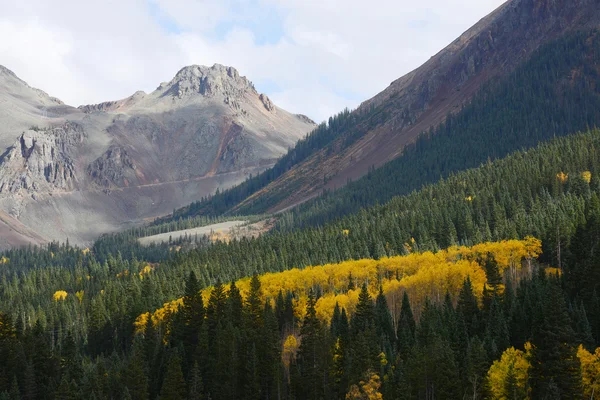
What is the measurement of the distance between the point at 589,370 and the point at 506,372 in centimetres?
871

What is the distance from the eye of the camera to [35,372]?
340ft

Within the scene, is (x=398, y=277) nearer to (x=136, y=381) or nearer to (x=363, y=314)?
(x=363, y=314)

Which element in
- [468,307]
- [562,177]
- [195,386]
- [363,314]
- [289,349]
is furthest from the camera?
[562,177]

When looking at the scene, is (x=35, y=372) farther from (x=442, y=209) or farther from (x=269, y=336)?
(x=442, y=209)

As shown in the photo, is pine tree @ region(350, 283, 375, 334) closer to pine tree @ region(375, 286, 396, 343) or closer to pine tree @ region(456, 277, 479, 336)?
pine tree @ region(375, 286, 396, 343)

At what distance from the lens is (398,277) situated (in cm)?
14500

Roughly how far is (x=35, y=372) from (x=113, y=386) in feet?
49.2

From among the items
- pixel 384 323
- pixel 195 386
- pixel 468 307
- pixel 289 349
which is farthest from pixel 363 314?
pixel 195 386

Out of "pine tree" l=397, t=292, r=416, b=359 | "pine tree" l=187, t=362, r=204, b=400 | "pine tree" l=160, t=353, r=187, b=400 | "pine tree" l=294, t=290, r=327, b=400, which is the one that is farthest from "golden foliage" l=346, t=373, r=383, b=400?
"pine tree" l=160, t=353, r=187, b=400

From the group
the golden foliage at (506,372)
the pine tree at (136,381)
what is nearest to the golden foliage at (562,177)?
the golden foliage at (506,372)

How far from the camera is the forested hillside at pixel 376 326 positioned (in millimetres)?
77188

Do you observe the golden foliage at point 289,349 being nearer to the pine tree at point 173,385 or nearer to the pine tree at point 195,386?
the pine tree at point 195,386

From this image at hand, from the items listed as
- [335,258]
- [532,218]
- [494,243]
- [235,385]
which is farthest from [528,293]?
[335,258]

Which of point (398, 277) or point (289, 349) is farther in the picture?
point (398, 277)
